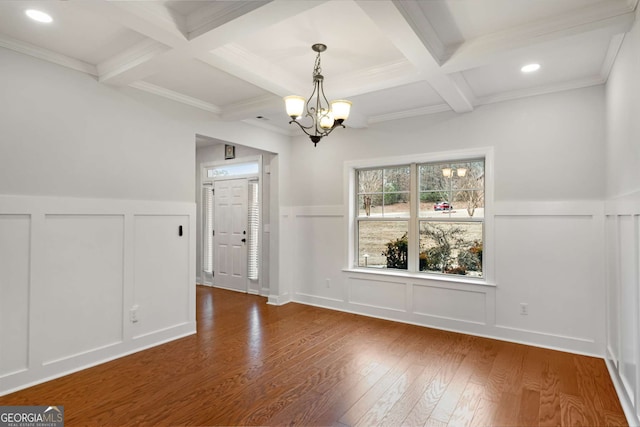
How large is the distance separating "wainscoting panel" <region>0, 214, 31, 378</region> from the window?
3666 mm

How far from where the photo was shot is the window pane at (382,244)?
4.67 m

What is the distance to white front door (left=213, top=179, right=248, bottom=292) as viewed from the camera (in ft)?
20.3

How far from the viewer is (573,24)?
2268mm

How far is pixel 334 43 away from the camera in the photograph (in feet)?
8.88

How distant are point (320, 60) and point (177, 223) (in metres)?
2.34

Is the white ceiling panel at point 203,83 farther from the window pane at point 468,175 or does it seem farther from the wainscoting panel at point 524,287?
the wainscoting panel at point 524,287

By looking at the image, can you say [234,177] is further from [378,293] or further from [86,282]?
[86,282]

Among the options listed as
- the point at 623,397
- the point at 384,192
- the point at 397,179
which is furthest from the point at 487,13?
Answer: the point at 623,397

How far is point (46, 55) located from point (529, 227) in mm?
4788

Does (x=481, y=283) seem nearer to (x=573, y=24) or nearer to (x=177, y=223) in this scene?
(x=573, y=24)

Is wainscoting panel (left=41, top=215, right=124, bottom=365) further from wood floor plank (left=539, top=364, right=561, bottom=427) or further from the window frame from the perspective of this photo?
wood floor plank (left=539, top=364, right=561, bottom=427)

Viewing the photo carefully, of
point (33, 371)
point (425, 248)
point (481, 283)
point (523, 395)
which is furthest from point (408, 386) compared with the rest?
point (33, 371)
